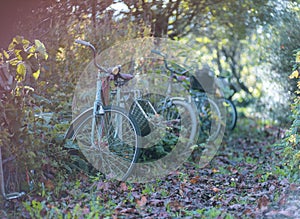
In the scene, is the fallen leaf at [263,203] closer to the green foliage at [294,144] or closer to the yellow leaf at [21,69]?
the green foliage at [294,144]

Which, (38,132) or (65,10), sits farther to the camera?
(65,10)

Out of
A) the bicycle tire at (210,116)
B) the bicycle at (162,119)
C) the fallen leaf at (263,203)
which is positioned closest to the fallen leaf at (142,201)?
the fallen leaf at (263,203)

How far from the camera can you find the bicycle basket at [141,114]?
4.39 meters

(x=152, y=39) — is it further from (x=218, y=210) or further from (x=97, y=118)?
(x=218, y=210)

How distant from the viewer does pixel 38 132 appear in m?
3.56

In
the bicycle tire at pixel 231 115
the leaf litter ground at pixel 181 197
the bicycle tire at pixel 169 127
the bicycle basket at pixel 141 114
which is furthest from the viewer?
the bicycle tire at pixel 231 115

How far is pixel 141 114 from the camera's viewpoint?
14.5 ft

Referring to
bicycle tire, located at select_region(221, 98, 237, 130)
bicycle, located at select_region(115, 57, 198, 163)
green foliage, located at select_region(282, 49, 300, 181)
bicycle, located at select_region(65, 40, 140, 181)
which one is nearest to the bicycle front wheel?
bicycle, located at select_region(65, 40, 140, 181)

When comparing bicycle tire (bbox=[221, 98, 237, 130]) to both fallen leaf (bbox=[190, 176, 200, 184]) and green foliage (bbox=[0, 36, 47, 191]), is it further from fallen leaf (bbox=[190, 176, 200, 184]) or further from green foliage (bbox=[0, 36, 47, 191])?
green foliage (bbox=[0, 36, 47, 191])

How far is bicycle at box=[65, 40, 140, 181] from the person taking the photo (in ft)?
12.5

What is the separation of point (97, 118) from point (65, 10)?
1.19m

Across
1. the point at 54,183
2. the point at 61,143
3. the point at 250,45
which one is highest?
the point at 250,45

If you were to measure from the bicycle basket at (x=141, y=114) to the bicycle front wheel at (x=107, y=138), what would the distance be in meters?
0.47

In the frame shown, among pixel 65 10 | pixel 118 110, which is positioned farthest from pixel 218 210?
pixel 65 10
